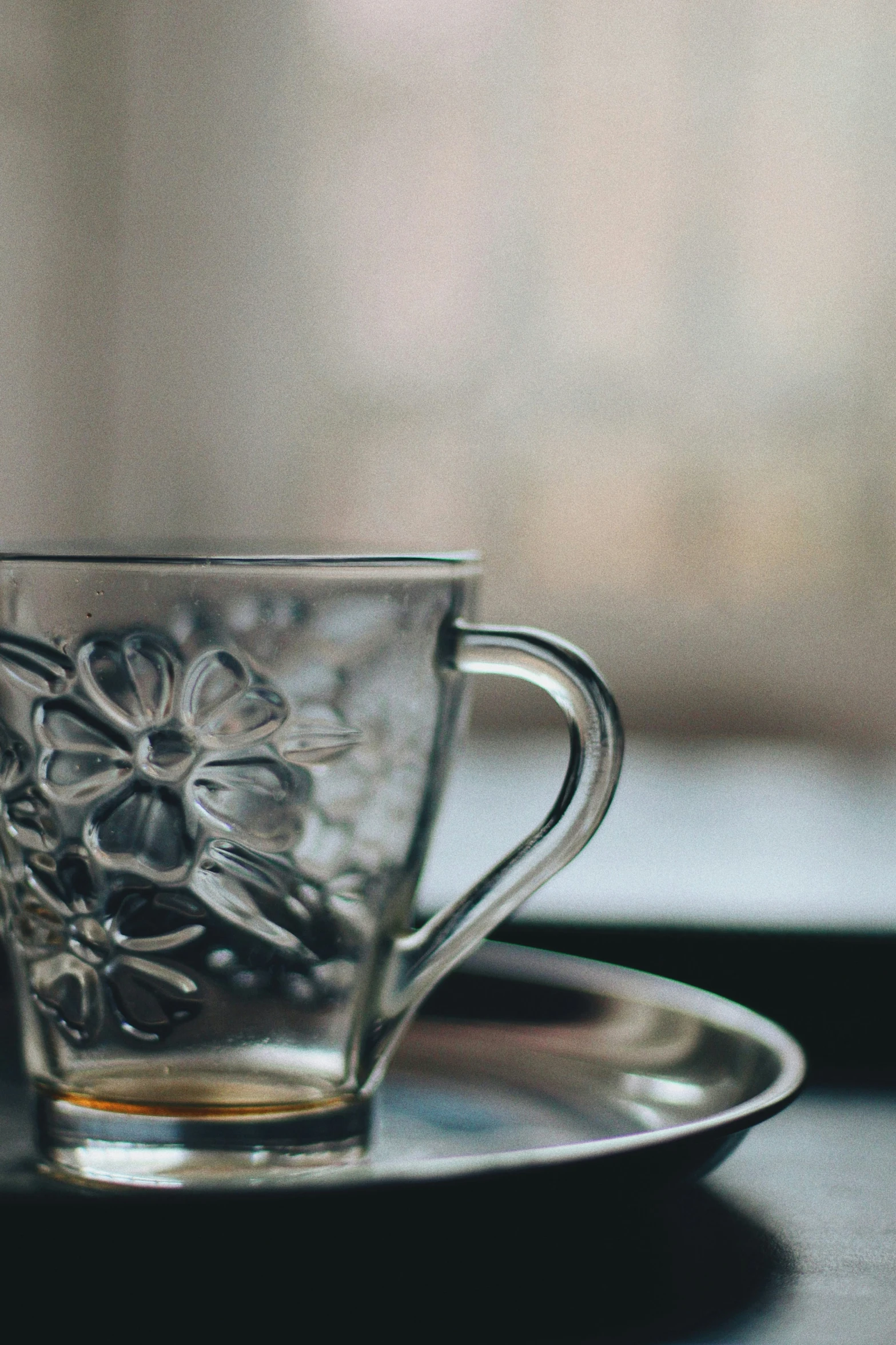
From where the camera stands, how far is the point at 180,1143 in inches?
13.5

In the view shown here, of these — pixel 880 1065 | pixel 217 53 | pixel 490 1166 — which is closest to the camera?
pixel 490 1166

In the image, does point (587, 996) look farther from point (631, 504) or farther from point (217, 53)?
point (217, 53)

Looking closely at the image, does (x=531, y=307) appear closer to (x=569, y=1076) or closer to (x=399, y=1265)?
(x=569, y=1076)

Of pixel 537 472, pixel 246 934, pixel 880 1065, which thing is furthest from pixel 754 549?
pixel 246 934

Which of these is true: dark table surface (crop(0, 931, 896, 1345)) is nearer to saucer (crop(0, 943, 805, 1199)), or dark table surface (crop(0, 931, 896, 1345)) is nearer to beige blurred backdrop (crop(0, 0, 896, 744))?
saucer (crop(0, 943, 805, 1199))

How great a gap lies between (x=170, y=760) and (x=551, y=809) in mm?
86

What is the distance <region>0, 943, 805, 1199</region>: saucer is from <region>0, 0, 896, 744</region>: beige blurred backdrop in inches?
67.5

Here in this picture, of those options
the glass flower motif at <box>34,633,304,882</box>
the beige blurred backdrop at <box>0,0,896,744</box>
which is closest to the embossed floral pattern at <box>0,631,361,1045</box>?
the glass flower motif at <box>34,633,304,882</box>

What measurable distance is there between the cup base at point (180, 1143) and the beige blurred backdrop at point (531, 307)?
1.84 meters

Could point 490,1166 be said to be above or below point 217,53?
below

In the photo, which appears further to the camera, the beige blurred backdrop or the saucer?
the beige blurred backdrop

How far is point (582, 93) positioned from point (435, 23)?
0.23m

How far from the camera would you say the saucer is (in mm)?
321

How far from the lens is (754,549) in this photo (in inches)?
86.4
